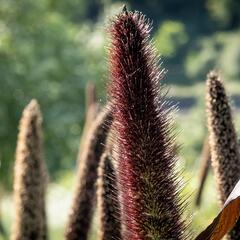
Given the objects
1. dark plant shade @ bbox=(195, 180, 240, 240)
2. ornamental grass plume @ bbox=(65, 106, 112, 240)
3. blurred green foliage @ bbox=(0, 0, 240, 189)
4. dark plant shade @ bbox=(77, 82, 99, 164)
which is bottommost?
dark plant shade @ bbox=(195, 180, 240, 240)

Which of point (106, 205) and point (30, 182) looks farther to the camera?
point (30, 182)

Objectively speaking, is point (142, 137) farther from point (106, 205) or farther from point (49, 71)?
point (49, 71)

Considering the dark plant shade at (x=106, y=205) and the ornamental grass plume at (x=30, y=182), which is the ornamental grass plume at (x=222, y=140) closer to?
the dark plant shade at (x=106, y=205)

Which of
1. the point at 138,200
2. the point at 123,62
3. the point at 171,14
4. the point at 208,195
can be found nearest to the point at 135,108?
the point at 123,62

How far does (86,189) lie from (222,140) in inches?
27.3

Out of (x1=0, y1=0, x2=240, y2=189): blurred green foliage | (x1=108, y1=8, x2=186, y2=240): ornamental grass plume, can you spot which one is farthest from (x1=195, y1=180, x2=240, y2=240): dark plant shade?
(x1=0, y1=0, x2=240, y2=189): blurred green foliage

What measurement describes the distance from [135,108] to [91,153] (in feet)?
3.74

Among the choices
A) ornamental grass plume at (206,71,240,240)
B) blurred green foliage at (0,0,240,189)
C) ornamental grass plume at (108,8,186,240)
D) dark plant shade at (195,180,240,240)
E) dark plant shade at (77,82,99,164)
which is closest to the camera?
ornamental grass plume at (108,8,186,240)

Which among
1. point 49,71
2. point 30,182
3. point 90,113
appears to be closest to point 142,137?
point 30,182

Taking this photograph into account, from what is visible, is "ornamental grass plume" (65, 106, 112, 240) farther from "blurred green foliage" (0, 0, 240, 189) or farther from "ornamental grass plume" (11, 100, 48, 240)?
"blurred green foliage" (0, 0, 240, 189)

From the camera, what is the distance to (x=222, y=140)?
2.18m

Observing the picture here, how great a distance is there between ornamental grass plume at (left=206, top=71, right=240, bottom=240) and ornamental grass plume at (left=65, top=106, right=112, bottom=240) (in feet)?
1.82

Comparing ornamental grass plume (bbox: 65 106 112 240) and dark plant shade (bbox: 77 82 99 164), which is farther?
dark plant shade (bbox: 77 82 99 164)

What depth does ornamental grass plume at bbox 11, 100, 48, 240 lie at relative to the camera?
2594mm
